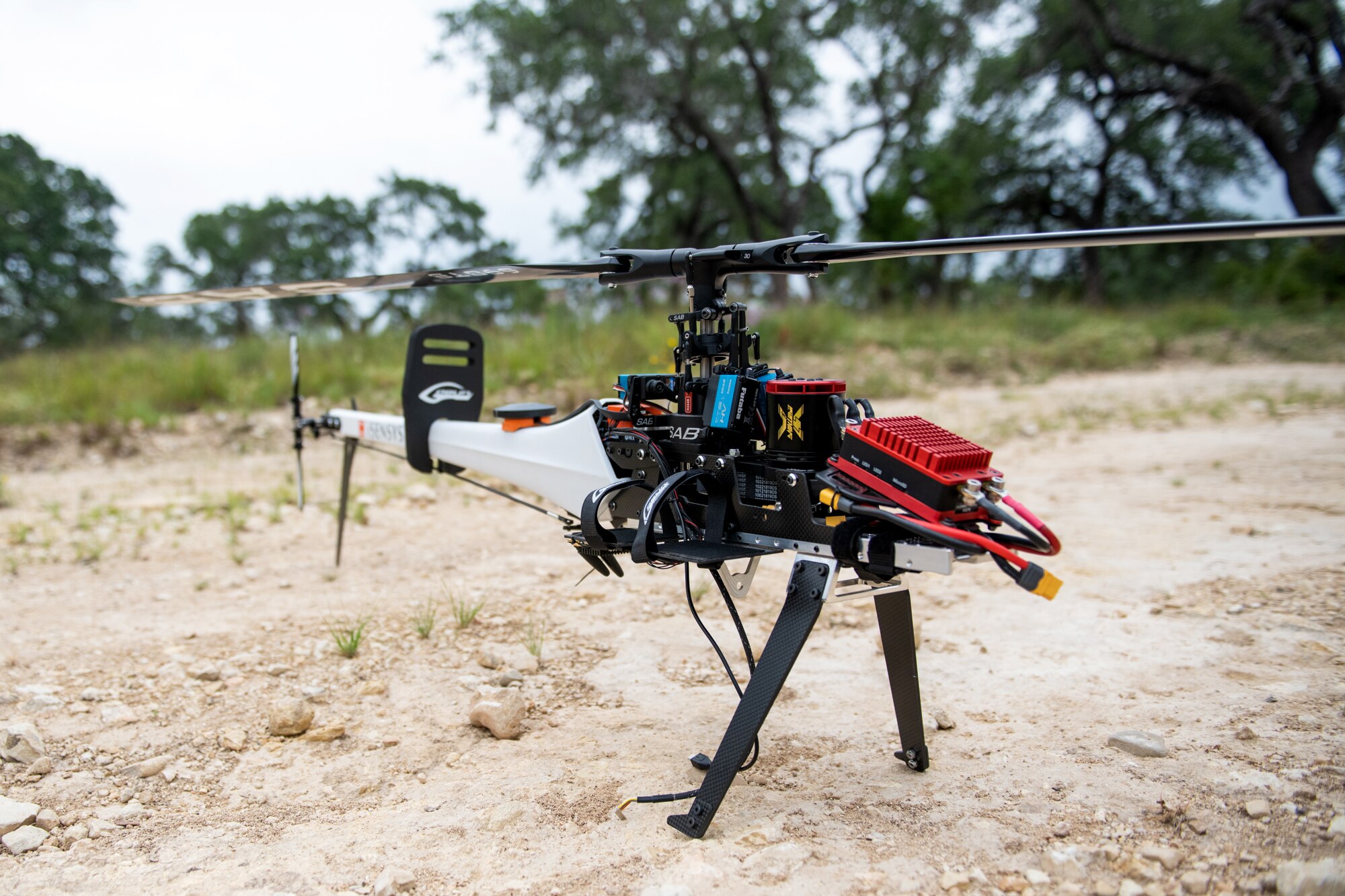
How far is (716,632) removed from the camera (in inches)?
176

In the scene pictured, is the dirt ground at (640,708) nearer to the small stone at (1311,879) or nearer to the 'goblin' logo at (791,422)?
the small stone at (1311,879)

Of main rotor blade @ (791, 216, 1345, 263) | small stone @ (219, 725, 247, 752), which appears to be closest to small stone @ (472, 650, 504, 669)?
small stone @ (219, 725, 247, 752)

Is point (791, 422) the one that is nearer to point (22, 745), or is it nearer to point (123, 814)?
point (123, 814)

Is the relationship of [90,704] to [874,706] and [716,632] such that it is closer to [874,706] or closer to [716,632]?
[716,632]

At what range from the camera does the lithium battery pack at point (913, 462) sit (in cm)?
243

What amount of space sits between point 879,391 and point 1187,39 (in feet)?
46.2

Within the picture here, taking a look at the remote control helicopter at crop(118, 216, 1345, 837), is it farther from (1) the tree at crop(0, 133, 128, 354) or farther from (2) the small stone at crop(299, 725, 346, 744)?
(1) the tree at crop(0, 133, 128, 354)

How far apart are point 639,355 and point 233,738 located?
785 cm

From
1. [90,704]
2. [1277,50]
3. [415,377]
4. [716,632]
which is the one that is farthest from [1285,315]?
[90,704]

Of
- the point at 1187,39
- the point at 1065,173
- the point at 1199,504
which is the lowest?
the point at 1199,504

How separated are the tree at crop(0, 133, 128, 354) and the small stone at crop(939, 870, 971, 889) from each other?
21923 millimetres

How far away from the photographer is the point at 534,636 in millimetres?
4414

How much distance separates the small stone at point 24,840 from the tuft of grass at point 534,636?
1.93 metres

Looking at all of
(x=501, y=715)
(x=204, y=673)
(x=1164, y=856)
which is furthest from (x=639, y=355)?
(x=1164, y=856)
